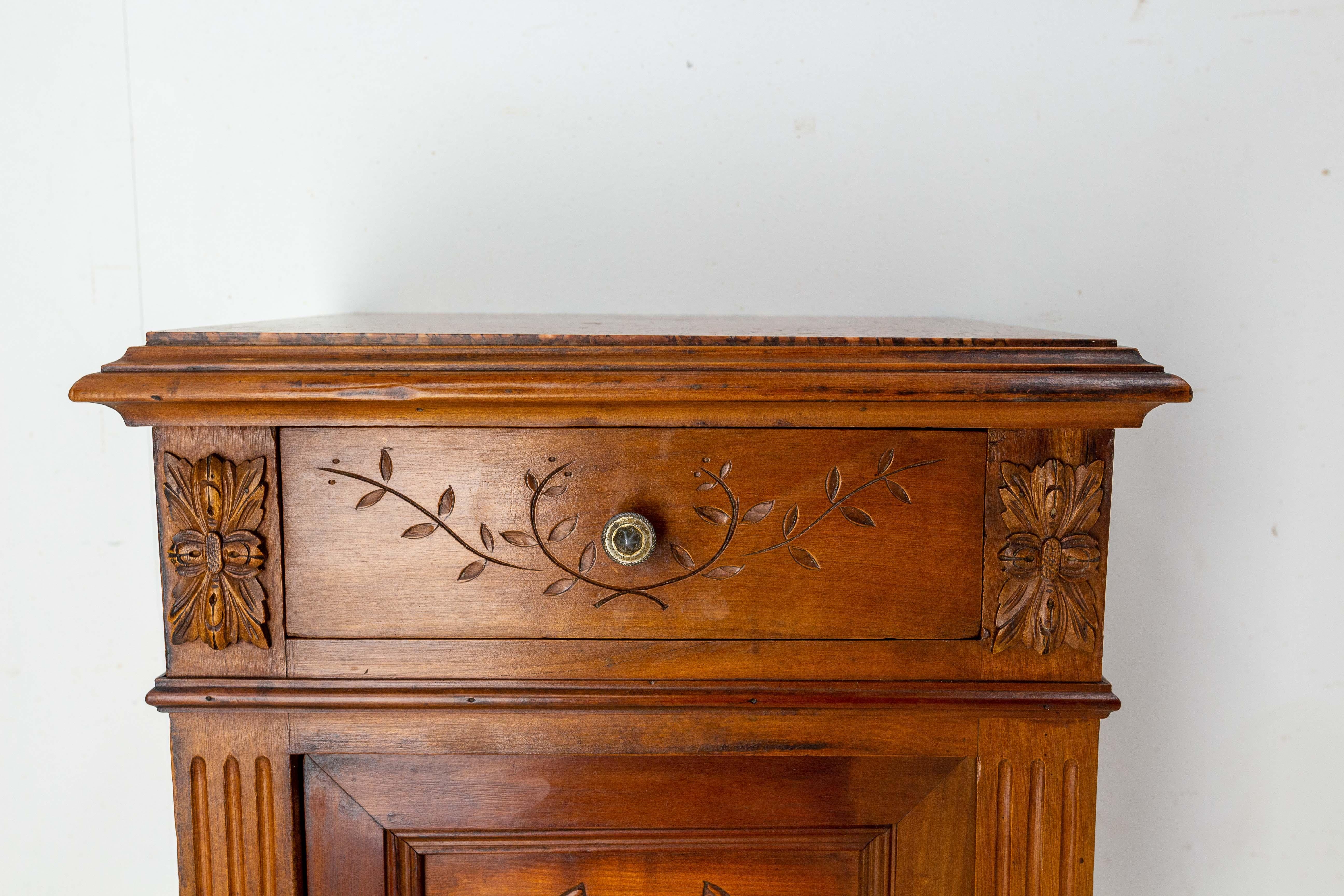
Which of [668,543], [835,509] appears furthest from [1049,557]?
[668,543]

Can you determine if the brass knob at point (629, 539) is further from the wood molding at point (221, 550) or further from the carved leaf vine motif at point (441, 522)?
the wood molding at point (221, 550)

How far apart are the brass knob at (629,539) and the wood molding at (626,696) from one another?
10 cm

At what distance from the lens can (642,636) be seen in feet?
1.93

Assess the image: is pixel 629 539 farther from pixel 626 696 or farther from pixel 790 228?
pixel 790 228

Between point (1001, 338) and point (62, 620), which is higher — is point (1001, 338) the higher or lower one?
the higher one

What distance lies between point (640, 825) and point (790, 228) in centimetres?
69

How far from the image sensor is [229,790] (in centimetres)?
59

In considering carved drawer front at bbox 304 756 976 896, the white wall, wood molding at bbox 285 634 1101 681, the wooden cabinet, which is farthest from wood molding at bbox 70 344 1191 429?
the white wall

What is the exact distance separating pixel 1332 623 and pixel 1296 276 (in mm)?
416

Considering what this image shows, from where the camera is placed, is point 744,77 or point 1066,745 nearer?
point 1066,745

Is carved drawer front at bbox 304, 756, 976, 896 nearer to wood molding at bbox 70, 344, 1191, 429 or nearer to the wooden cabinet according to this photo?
the wooden cabinet

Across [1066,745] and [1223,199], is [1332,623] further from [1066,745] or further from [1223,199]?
[1066,745]

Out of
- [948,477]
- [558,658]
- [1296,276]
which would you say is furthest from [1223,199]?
[558,658]

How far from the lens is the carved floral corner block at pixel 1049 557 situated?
1.88 ft
